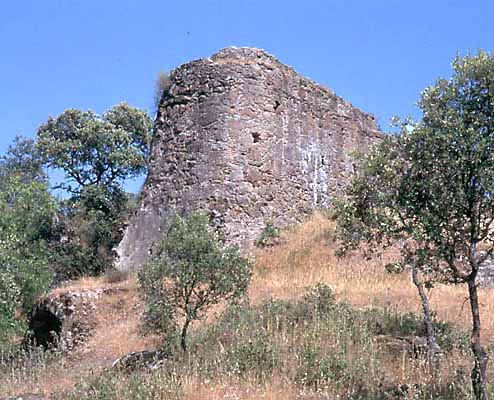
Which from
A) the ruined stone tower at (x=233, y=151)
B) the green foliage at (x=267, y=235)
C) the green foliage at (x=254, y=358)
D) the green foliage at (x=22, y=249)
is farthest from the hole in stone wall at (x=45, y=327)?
the green foliage at (x=254, y=358)

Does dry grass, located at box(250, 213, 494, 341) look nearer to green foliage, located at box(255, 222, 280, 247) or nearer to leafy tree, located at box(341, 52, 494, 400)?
green foliage, located at box(255, 222, 280, 247)

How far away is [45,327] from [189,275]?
25.3 ft

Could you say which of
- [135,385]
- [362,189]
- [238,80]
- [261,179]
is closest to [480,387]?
[362,189]

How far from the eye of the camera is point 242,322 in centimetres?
1056

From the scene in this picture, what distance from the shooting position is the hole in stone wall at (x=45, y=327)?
1520 centimetres

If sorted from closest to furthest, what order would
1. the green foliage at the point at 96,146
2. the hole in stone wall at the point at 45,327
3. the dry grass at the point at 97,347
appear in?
1. the dry grass at the point at 97,347
2. the hole in stone wall at the point at 45,327
3. the green foliage at the point at 96,146

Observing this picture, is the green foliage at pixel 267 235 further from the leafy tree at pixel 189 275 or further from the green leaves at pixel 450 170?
the green leaves at pixel 450 170

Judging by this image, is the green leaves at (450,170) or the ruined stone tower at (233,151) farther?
the ruined stone tower at (233,151)

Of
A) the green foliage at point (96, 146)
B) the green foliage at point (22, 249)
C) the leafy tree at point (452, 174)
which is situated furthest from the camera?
the green foliage at point (96, 146)

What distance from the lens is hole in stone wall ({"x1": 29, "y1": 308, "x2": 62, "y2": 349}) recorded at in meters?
15.2

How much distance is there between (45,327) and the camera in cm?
1593

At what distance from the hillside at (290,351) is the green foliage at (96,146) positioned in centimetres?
1157

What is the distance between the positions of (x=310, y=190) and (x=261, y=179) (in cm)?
217

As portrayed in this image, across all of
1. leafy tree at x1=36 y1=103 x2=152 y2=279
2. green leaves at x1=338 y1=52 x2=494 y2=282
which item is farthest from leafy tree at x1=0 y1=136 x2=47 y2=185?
green leaves at x1=338 y1=52 x2=494 y2=282
